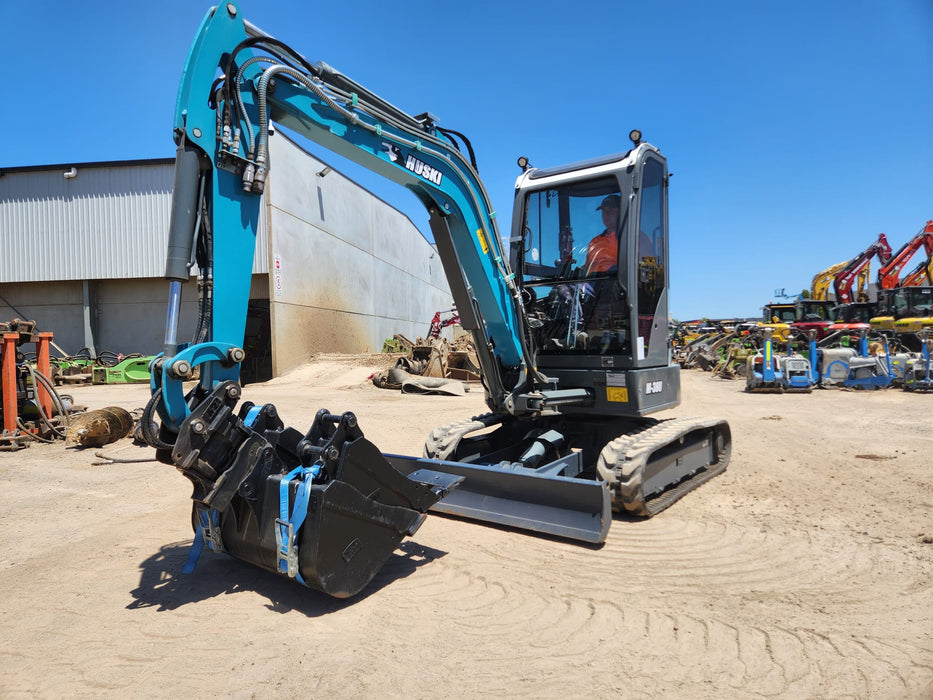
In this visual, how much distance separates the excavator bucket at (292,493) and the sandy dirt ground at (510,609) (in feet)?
0.86

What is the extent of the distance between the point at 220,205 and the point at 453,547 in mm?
2696

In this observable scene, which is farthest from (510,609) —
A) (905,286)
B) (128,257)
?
(905,286)

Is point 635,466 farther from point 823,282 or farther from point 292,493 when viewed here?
point 823,282

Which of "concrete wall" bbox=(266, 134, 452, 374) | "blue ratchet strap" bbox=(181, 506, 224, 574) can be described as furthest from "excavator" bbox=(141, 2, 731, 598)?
"concrete wall" bbox=(266, 134, 452, 374)

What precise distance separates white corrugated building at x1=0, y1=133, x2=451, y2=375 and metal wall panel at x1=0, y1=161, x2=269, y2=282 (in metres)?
0.04

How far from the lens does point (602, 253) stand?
536 centimetres

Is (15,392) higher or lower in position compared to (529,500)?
higher

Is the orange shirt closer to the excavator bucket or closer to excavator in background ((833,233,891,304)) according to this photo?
the excavator bucket

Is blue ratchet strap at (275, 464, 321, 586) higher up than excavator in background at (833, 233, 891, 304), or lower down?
lower down

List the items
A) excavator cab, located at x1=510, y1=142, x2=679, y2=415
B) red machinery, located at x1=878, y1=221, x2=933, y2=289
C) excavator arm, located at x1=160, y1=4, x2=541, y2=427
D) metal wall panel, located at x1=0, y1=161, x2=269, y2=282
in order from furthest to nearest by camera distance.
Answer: red machinery, located at x1=878, y1=221, x2=933, y2=289
metal wall panel, located at x1=0, y1=161, x2=269, y2=282
excavator cab, located at x1=510, y1=142, x2=679, y2=415
excavator arm, located at x1=160, y1=4, x2=541, y2=427

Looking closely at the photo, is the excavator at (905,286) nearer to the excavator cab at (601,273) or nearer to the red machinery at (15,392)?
the excavator cab at (601,273)

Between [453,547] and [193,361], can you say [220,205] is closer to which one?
[193,361]

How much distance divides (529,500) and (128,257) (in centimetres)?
2100

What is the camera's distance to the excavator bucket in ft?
10.1
